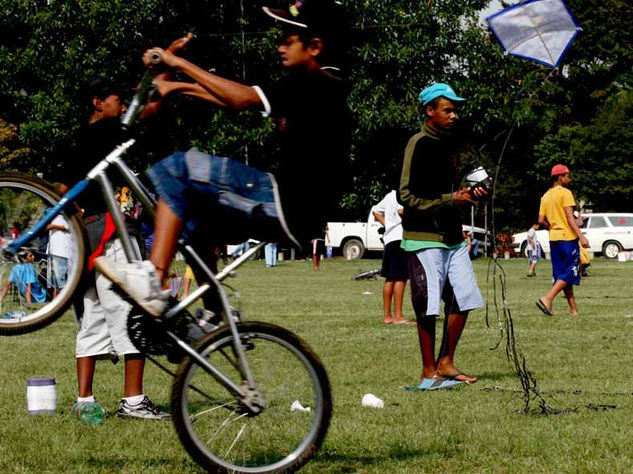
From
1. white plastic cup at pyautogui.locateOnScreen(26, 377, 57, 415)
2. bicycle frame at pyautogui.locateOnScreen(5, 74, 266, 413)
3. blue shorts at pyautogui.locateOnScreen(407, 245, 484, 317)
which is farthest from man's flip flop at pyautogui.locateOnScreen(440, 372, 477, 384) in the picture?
bicycle frame at pyautogui.locateOnScreen(5, 74, 266, 413)

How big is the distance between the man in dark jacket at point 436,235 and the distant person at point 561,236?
22.7ft

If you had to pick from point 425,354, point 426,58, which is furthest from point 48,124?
point 425,354

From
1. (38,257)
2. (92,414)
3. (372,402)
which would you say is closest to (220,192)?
(38,257)

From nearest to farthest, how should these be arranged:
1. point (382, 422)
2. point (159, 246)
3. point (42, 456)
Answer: point (159, 246) < point (42, 456) < point (382, 422)

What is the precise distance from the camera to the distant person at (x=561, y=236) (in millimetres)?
16062

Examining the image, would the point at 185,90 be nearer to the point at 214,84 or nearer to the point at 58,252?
the point at 214,84

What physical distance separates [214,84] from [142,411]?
9.79 feet

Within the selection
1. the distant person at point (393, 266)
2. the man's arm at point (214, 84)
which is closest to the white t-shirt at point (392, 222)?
the distant person at point (393, 266)

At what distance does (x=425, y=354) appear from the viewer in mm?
9156

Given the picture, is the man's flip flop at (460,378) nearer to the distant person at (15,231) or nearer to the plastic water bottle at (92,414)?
the plastic water bottle at (92,414)

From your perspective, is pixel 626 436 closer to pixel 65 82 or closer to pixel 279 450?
pixel 279 450

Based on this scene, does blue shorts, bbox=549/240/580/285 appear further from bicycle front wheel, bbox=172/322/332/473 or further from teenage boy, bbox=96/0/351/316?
teenage boy, bbox=96/0/351/316

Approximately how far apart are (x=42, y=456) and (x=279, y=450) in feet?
4.35

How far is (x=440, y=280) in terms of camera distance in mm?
9234
